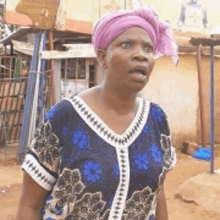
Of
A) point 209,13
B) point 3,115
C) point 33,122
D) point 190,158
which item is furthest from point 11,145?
point 209,13

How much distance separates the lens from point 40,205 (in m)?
1.40

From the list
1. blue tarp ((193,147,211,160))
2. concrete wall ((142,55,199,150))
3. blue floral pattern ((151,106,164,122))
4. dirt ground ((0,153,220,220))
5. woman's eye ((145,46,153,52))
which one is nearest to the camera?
woman's eye ((145,46,153,52))

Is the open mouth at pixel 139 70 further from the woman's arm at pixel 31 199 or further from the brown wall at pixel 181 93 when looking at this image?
the brown wall at pixel 181 93

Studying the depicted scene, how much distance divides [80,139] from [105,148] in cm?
9

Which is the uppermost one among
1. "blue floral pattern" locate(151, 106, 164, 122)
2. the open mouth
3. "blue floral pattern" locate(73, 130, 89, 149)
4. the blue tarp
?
the open mouth

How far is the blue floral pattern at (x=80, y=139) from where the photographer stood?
4.39 ft

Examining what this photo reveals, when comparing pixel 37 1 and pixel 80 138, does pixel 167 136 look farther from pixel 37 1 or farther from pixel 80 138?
pixel 37 1

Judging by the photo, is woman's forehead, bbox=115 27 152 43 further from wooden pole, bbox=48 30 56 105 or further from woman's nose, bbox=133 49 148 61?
wooden pole, bbox=48 30 56 105

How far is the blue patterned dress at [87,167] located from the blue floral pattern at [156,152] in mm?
12

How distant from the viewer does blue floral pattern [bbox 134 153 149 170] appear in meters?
1.39

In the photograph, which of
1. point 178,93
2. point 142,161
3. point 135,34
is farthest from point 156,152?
point 178,93

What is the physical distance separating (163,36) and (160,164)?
1.60 feet

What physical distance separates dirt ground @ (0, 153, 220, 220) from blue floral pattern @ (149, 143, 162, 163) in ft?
12.1

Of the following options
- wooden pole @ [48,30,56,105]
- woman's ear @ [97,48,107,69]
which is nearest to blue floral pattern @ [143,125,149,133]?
woman's ear @ [97,48,107,69]
